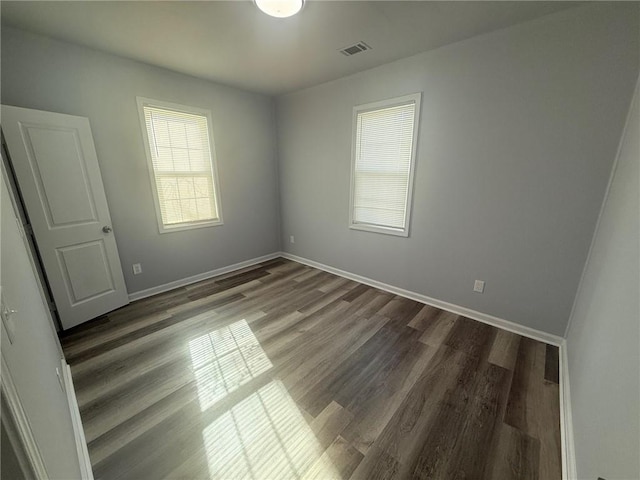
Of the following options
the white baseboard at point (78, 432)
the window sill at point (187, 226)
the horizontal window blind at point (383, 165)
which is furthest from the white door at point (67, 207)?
the horizontal window blind at point (383, 165)

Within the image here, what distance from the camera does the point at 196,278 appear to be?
3.43 metres

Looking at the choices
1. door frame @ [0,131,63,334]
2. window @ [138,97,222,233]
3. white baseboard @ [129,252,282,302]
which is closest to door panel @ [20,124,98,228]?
door frame @ [0,131,63,334]

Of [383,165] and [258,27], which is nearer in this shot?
[258,27]

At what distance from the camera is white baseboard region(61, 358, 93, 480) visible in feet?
3.94

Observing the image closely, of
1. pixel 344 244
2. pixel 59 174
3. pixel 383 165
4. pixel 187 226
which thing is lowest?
pixel 344 244

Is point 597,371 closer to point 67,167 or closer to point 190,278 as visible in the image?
point 190,278

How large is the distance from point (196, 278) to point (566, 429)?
3.82m

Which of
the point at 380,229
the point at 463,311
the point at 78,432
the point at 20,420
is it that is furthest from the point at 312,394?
the point at 380,229

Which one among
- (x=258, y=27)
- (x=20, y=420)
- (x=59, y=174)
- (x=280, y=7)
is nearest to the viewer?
(x=20, y=420)

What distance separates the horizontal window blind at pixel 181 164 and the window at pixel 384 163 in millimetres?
2000

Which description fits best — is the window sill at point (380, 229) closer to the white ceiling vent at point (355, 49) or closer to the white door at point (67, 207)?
the white ceiling vent at point (355, 49)

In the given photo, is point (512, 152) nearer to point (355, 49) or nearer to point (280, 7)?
point (355, 49)

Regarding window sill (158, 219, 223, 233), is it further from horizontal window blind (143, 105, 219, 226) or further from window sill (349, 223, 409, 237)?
window sill (349, 223, 409, 237)

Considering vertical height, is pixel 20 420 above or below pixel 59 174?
below
